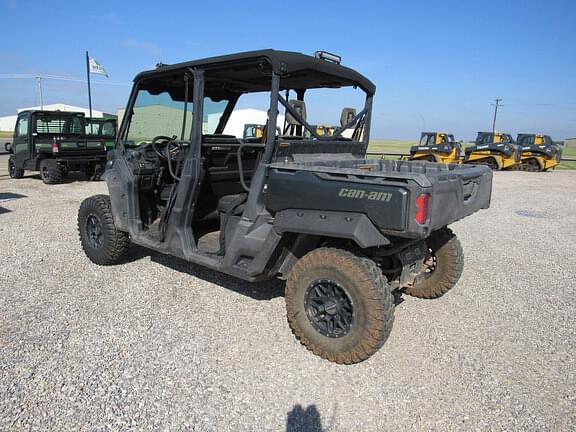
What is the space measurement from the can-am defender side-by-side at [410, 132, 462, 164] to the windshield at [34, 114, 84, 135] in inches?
582

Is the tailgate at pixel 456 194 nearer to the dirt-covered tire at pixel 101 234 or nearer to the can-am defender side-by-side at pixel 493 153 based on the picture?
the dirt-covered tire at pixel 101 234

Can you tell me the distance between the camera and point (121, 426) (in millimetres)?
2508

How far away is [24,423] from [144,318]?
1379 millimetres

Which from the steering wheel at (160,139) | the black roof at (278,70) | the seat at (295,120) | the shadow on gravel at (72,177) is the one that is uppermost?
the black roof at (278,70)

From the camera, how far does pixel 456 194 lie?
3131 mm

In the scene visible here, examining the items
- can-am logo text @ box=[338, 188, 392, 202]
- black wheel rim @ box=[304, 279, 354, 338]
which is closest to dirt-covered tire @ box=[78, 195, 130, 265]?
black wheel rim @ box=[304, 279, 354, 338]

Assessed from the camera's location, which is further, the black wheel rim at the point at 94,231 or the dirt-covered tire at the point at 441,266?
the black wheel rim at the point at 94,231

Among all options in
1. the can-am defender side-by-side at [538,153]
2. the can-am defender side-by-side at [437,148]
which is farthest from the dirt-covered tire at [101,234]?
the can-am defender side-by-side at [538,153]

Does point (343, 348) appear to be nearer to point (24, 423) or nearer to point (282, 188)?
point (282, 188)

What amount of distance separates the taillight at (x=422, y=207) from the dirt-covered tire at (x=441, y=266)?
1.45 m

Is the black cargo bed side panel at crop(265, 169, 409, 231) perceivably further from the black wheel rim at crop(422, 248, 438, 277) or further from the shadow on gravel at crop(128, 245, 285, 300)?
the black wheel rim at crop(422, 248, 438, 277)

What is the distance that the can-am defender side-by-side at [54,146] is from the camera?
12.1 metres

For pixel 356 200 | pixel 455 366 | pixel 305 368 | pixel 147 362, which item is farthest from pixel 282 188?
pixel 455 366

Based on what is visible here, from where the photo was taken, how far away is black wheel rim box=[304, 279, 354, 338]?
3.19 m
